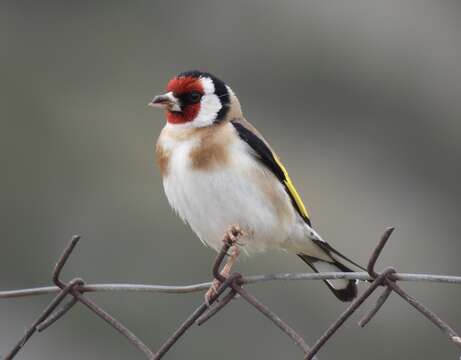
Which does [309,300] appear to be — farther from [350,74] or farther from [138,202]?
[350,74]

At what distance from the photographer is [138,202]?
28.5 ft

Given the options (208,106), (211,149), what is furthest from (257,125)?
(211,149)

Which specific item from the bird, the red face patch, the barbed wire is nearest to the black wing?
the bird

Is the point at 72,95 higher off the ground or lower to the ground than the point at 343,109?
lower

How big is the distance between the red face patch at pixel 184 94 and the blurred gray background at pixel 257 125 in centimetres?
337

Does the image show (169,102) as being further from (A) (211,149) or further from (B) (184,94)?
(A) (211,149)

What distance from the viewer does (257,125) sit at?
31.0ft

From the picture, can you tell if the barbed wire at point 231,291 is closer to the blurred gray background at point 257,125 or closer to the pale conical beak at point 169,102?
the pale conical beak at point 169,102

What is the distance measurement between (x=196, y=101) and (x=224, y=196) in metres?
0.42

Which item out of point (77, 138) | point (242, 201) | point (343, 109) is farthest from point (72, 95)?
point (242, 201)

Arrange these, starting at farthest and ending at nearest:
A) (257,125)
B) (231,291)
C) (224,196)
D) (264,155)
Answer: (257,125) < (264,155) < (224,196) < (231,291)

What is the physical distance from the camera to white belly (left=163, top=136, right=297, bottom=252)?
340 cm

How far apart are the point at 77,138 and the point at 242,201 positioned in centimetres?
658

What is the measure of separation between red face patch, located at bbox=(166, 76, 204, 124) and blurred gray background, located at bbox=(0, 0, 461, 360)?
3371 mm
